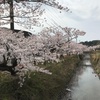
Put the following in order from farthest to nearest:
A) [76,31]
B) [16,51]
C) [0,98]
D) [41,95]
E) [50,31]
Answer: [76,31], [50,31], [41,95], [16,51], [0,98]

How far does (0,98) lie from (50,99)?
3.99 metres

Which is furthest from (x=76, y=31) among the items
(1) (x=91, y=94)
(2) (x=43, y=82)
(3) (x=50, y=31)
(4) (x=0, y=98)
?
(4) (x=0, y=98)

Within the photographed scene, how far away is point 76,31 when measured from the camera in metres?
50.5

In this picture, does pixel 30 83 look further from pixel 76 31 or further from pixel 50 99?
pixel 76 31

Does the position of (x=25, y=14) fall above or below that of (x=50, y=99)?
above

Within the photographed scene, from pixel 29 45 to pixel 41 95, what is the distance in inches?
97.6

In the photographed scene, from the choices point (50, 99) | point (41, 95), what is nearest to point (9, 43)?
point (41, 95)

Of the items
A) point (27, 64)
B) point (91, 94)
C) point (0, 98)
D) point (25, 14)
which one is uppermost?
point (25, 14)

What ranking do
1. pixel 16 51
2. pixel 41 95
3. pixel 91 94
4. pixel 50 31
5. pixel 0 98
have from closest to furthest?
1. pixel 0 98
2. pixel 16 51
3. pixel 41 95
4. pixel 91 94
5. pixel 50 31

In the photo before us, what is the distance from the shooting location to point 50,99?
13.4m

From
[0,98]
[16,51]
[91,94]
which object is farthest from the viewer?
[91,94]

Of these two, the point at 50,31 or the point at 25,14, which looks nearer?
the point at 25,14

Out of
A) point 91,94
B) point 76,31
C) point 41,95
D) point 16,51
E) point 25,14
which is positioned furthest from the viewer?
point 76,31

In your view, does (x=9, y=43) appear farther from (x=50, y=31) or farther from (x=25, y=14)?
(x=50, y=31)
